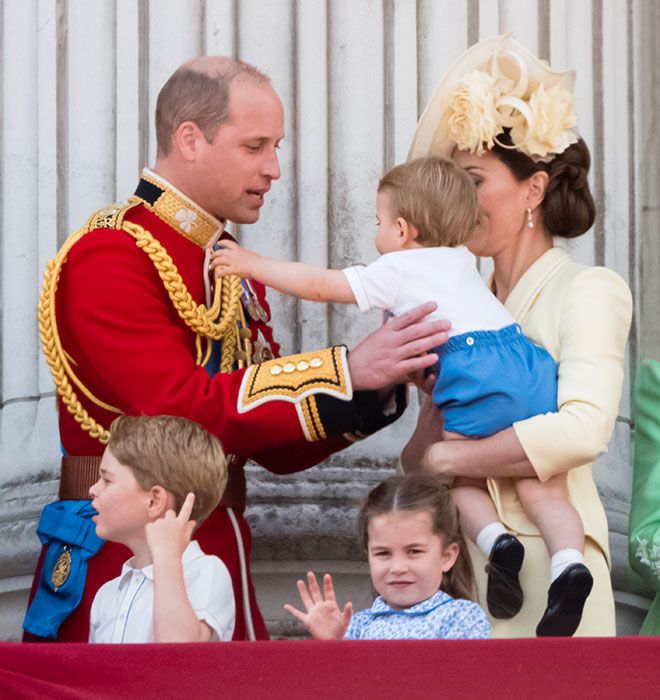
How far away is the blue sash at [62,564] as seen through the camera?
12.8 ft

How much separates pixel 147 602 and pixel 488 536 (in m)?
0.68

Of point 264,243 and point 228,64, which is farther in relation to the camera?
point 264,243

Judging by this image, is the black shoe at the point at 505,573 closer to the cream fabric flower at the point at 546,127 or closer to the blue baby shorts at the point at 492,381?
the blue baby shorts at the point at 492,381

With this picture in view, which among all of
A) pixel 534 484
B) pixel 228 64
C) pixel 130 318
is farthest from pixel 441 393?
pixel 228 64

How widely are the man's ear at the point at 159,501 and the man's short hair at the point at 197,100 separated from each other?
0.97 metres

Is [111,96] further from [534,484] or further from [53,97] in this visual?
[534,484]

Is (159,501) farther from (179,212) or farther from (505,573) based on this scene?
(179,212)

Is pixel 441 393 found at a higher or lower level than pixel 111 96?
lower

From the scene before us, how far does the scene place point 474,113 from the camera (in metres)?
4.05

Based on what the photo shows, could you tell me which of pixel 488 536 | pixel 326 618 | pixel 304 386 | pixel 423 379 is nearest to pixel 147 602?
pixel 326 618

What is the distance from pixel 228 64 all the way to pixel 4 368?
3.68 feet

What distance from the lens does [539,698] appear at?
3.00 m

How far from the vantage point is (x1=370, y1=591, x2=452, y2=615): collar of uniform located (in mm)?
3484

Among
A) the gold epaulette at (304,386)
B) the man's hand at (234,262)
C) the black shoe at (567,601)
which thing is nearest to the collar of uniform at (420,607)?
the black shoe at (567,601)
